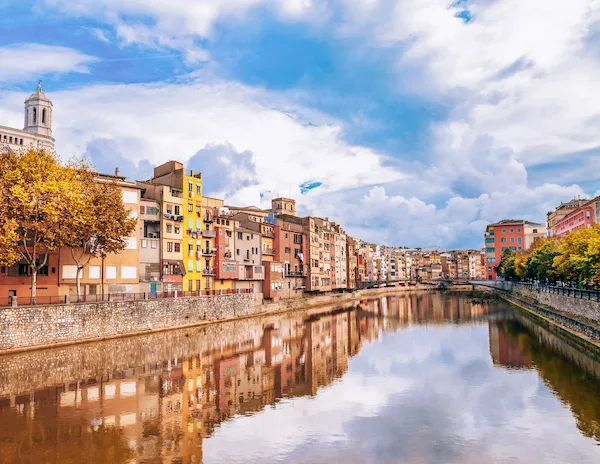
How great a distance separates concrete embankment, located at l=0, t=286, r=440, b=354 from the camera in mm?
39656

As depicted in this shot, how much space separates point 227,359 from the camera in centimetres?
4000

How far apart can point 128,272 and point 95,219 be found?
1234cm

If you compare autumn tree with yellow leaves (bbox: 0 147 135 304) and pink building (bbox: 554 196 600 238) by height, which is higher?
pink building (bbox: 554 196 600 238)

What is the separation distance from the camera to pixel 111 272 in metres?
54.9

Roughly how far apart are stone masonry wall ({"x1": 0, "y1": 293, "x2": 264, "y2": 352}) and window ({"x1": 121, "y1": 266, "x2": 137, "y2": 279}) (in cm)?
547

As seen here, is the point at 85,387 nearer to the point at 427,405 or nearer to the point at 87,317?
the point at 87,317

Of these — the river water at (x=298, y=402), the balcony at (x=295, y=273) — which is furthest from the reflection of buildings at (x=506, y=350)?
the balcony at (x=295, y=273)

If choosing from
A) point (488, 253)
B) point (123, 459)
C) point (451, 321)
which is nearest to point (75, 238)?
Answer: point (123, 459)

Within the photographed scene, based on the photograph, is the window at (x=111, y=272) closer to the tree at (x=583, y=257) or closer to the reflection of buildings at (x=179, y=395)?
the reflection of buildings at (x=179, y=395)

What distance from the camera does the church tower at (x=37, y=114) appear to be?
15275cm

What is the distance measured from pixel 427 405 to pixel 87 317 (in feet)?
107

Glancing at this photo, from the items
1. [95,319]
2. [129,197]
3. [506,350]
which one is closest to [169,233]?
[129,197]

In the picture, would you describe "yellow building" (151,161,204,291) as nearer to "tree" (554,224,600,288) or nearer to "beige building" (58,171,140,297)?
"beige building" (58,171,140,297)

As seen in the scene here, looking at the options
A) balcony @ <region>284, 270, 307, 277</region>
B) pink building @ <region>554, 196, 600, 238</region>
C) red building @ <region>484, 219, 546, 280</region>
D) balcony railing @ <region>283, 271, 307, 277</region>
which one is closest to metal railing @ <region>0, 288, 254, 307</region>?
balcony railing @ <region>283, 271, 307, 277</region>
